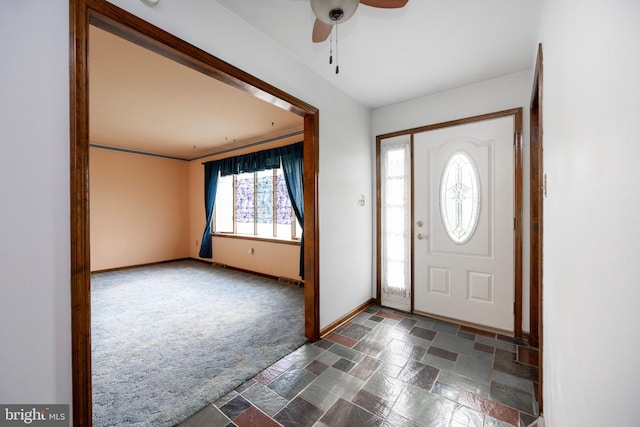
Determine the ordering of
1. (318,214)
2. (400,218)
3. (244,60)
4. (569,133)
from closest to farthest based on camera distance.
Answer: (569,133)
(244,60)
(318,214)
(400,218)

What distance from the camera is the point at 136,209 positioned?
5750 millimetres

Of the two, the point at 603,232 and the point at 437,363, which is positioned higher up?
the point at 603,232

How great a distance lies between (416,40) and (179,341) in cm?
345

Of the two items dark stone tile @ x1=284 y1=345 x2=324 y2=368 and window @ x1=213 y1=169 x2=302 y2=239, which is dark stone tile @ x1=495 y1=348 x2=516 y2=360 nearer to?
dark stone tile @ x1=284 y1=345 x2=324 y2=368

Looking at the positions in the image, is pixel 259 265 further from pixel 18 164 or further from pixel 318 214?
pixel 18 164

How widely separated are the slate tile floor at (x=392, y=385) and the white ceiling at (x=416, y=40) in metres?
2.59

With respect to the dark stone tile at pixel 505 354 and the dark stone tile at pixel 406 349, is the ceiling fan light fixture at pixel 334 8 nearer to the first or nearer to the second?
the dark stone tile at pixel 406 349

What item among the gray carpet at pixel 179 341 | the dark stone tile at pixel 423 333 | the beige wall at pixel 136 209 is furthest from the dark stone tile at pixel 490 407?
the beige wall at pixel 136 209

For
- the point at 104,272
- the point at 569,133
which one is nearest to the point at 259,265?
the point at 104,272

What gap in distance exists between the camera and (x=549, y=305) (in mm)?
1356

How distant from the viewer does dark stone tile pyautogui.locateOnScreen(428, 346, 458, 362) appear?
2.20 meters

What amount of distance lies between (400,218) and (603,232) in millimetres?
2602

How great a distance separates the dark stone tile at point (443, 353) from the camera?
220 centimetres

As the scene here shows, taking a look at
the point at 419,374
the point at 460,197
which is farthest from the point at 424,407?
the point at 460,197
